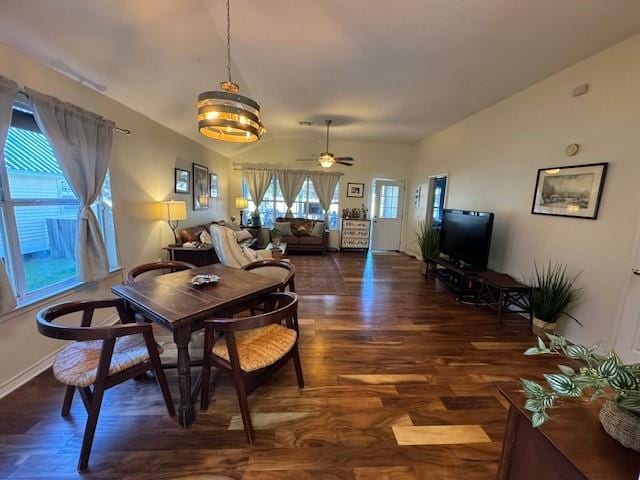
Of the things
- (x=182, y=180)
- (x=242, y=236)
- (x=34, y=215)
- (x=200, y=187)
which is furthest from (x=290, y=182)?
(x=34, y=215)

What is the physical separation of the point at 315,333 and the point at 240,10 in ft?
9.74

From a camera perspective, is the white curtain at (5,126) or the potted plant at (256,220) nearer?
the white curtain at (5,126)

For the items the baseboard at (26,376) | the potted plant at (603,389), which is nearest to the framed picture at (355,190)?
the baseboard at (26,376)

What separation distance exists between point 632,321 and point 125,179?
5091 millimetres

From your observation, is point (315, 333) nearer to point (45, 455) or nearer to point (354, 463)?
point (354, 463)

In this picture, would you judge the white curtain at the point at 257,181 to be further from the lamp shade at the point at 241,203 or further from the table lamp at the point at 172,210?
the table lamp at the point at 172,210

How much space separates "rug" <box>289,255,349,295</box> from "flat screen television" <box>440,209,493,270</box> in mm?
1802

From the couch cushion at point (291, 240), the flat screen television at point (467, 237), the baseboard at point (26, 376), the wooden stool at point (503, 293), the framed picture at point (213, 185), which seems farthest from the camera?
the couch cushion at point (291, 240)

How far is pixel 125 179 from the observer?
304cm

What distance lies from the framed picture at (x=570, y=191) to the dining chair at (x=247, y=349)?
297cm

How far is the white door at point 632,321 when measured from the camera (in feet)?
7.20

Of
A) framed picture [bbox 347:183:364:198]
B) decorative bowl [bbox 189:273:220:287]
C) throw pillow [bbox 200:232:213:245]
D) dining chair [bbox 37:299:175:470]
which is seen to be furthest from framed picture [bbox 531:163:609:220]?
throw pillow [bbox 200:232:213:245]

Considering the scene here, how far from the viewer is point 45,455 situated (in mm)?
1421

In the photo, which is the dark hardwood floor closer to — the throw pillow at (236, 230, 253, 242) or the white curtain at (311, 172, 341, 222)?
the throw pillow at (236, 230, 253, 242)
